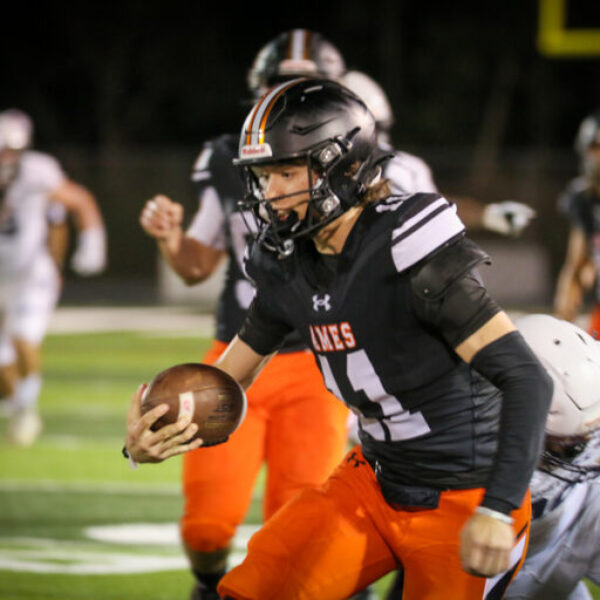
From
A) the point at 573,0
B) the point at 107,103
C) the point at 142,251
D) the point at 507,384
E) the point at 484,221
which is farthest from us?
the point at 107,103

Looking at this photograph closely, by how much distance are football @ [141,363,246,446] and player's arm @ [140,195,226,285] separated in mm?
891

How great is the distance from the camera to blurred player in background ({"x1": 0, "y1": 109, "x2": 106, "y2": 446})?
7.93 metres

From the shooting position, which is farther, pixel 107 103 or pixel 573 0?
pixel 107 103

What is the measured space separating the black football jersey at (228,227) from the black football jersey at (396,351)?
107 cm

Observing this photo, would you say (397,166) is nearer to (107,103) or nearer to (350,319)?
(350,319)

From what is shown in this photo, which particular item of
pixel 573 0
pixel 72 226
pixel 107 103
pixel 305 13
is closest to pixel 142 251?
pixel 72 226

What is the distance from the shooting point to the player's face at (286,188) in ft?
9.54

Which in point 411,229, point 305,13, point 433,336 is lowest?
point 305,13

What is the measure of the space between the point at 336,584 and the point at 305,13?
2697 cm

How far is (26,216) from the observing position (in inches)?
327

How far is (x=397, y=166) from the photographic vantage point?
14.1 feet

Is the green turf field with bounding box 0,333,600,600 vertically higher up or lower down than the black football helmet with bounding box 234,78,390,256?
lower down

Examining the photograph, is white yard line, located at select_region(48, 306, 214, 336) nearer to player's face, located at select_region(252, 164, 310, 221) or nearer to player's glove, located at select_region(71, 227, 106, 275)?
player's glove, located at select_region(71, 227, 106, 275)

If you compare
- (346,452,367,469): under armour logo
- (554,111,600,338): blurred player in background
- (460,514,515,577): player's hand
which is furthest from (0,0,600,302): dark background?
(460,514,515,577): player's hand
